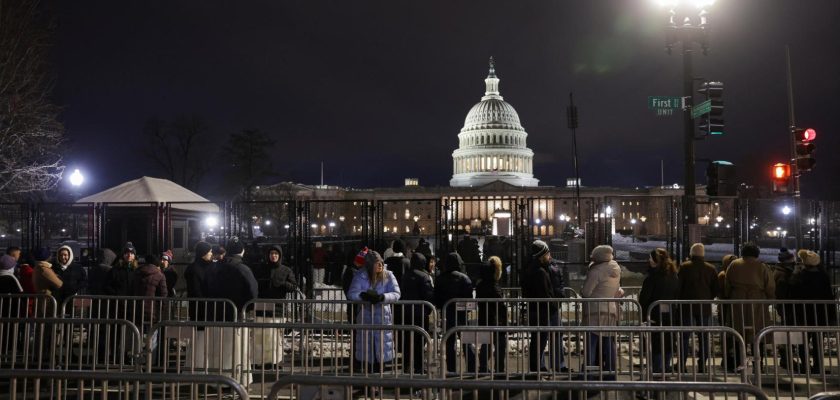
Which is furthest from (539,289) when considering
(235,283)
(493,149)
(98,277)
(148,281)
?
(493,149)

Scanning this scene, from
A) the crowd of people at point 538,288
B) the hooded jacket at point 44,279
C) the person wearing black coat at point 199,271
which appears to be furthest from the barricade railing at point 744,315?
the hooded jacket at point 44,279

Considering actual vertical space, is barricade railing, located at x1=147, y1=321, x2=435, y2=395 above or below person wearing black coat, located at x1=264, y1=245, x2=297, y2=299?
below

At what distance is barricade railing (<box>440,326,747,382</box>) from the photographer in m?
5.70

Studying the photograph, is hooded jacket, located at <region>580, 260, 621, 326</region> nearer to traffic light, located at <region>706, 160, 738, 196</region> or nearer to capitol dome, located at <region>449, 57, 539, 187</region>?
traffic light, located at <region>706, 160, 738, 196</region>

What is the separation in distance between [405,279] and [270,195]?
47622 millimetres

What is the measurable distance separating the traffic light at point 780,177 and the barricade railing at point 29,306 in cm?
1194

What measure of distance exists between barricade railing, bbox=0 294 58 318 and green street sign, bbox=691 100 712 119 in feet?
33.2

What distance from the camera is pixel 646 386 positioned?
3418mm

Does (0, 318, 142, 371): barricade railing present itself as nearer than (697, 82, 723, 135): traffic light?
Yes

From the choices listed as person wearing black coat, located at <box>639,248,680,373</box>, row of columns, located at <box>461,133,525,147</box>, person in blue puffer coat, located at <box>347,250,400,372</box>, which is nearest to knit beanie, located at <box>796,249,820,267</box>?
person wearing black coat, located at <box>639,248,680,373</box>

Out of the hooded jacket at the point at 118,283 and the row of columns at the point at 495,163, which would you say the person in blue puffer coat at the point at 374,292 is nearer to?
the hooded jacket at the point at 118,283

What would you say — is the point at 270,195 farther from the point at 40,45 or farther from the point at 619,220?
the point at 619,220

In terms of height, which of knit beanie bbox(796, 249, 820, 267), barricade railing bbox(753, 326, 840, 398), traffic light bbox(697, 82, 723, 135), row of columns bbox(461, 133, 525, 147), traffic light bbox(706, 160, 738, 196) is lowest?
barricade railing bbox(753, 326, 840, 398)

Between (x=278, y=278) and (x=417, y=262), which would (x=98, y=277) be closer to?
(x=278, y=278)
